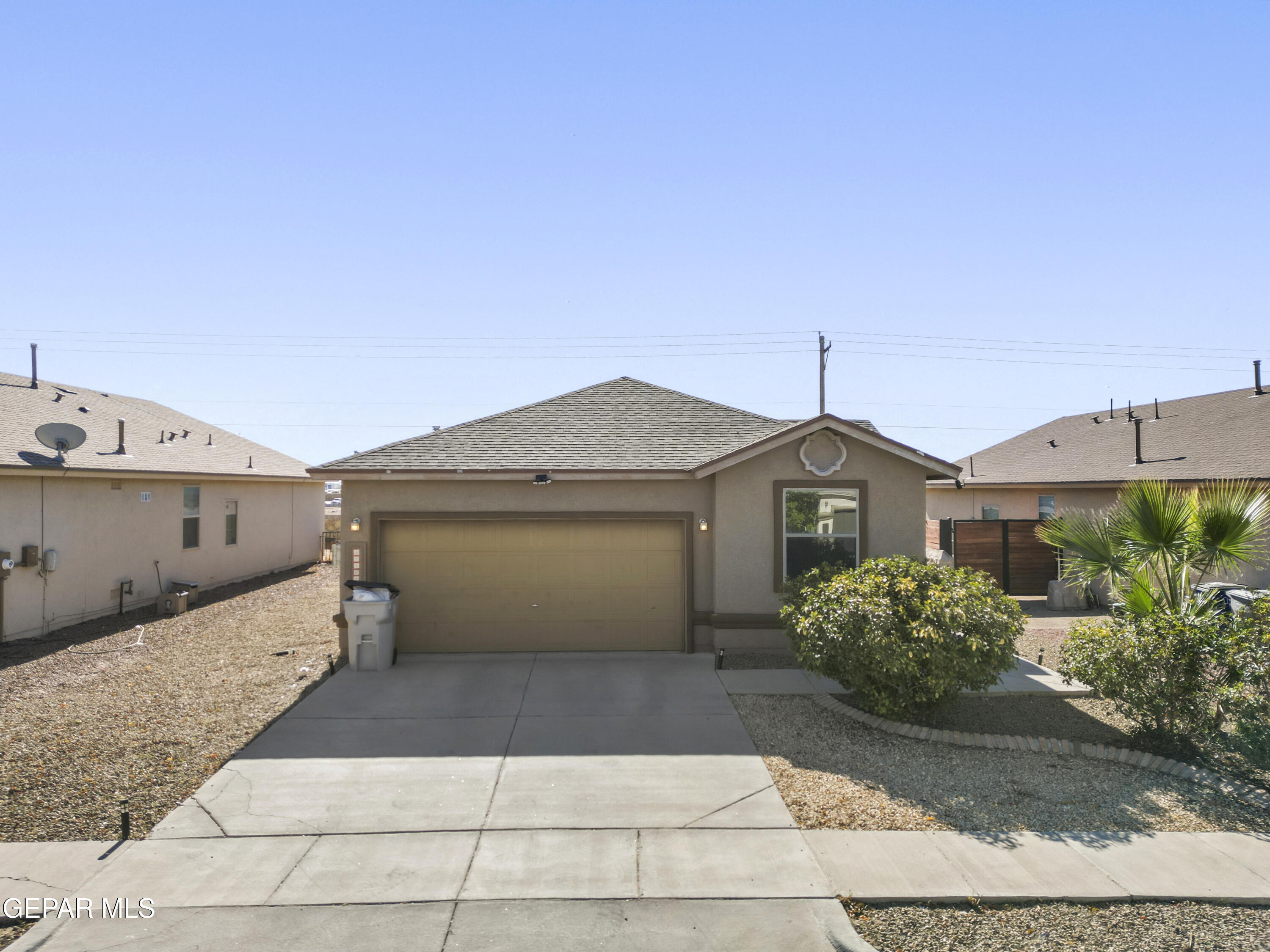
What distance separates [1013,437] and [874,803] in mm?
21200

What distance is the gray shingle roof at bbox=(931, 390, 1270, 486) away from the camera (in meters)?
15.5

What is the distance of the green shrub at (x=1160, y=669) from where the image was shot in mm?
6746

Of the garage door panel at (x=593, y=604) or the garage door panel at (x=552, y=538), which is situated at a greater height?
the garage door panel at (x=552, y=538)

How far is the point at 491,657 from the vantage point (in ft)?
35.8

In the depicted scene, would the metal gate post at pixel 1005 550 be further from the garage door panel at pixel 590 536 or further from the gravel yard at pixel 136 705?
the gravel yard at pixel 136 705

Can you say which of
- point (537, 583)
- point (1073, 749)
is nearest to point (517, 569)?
point (537, 583)

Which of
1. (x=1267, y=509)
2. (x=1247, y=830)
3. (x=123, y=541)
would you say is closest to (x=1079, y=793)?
(x=1247, y=830)

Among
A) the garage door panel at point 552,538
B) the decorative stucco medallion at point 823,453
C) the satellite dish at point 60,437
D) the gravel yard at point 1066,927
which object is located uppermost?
the satellite dish at point 60,437

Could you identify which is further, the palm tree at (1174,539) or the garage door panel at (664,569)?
the garage door panel at (664,569)

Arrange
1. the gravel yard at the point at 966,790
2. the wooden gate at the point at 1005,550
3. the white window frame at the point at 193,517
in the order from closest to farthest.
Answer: the gravel yard at the point at 966,790 < the white window frame at the point at 193,517 < the wooden gate at the point at 1005,550

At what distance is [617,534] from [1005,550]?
33.7ft

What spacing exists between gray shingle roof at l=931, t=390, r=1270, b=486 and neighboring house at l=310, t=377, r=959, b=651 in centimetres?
428

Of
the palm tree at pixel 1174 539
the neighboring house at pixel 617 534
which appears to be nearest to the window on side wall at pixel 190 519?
the neighboring house at pixel 617 534

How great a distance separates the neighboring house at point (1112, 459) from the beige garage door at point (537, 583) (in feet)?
23.4
